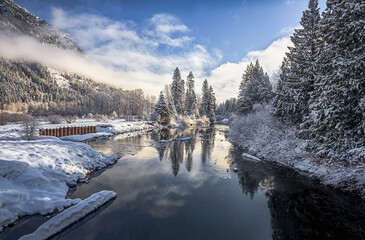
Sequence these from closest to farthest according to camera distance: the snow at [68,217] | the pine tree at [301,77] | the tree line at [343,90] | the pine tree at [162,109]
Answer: the snow at [68,217] → the tree line at [343,90] → the pine tree at [301,77] → the pine tree at [162,109]

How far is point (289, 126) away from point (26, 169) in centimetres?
2133

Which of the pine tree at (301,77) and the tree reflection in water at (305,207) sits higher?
the pine tree at (301,77)

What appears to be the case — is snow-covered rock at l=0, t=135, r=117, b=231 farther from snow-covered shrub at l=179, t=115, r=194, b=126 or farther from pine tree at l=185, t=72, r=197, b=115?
pine tree at l=185, t=72, r=197, b=115

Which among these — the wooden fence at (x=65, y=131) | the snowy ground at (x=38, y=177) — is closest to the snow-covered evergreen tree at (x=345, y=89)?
the snowy ground at (x=38, y=177)

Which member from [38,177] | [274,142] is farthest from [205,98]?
[38,177]

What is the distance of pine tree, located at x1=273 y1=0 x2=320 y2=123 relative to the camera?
640 inches

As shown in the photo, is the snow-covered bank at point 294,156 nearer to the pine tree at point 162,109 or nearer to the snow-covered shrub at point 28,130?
the snow-covered shrub at point 28,130

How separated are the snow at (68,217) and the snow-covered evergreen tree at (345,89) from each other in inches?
443

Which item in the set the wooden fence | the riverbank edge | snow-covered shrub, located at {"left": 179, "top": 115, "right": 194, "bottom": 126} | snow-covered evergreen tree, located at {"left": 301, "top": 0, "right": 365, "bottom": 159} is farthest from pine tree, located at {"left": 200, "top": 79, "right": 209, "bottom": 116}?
snow-covered evergreen tree, located at {"left": 301, "top": 0, "right": 365, "bottom": 159}

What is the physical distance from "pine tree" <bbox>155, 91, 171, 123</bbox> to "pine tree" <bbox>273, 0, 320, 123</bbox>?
33520 millimetres

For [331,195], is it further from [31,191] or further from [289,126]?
[31,191]

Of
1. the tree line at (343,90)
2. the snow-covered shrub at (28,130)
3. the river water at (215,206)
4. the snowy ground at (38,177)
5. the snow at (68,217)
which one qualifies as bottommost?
the river water at (215,206)

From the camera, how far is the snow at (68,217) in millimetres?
5780

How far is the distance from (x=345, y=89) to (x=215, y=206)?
8.04 meters
